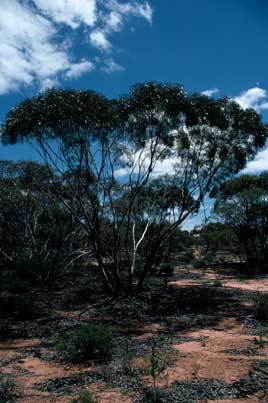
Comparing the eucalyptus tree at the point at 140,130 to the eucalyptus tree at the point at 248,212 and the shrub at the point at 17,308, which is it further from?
the eucalyptus tree at the point at 248,212

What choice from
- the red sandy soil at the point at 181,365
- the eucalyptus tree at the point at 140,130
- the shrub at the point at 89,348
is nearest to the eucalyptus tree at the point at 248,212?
the eucalyptus tree at the point at 140,130

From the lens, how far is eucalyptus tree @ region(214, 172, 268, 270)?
30.4 m

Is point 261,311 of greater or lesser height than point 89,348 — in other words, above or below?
above

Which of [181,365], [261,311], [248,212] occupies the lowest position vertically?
[181,365]

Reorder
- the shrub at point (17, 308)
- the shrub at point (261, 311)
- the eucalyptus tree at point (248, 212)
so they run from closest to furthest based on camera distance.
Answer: the shrub at point (261, 311) < the shrub at point (17, 308) < the eucalyptus tree at point (248, 212)

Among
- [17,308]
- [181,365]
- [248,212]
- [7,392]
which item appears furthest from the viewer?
[248,212]

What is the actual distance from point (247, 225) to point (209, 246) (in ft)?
52.7

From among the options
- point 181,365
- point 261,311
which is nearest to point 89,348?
point 181,365

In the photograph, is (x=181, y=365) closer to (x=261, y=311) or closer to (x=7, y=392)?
(x=7, y=392)

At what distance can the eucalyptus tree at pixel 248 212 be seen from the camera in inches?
1196

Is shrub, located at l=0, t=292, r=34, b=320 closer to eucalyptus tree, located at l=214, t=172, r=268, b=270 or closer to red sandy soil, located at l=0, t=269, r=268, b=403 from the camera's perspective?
red sandy soil, located at l=0, t=269, r=268, b=403

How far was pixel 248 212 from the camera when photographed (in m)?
31.2

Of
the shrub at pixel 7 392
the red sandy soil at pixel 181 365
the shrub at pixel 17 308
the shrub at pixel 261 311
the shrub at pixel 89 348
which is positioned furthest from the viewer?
the shrub at pixel 17 308

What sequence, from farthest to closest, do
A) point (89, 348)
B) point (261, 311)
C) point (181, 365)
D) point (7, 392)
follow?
point (261, 311) < point (89, 348) < point (181, 365) < point (7, 392)
